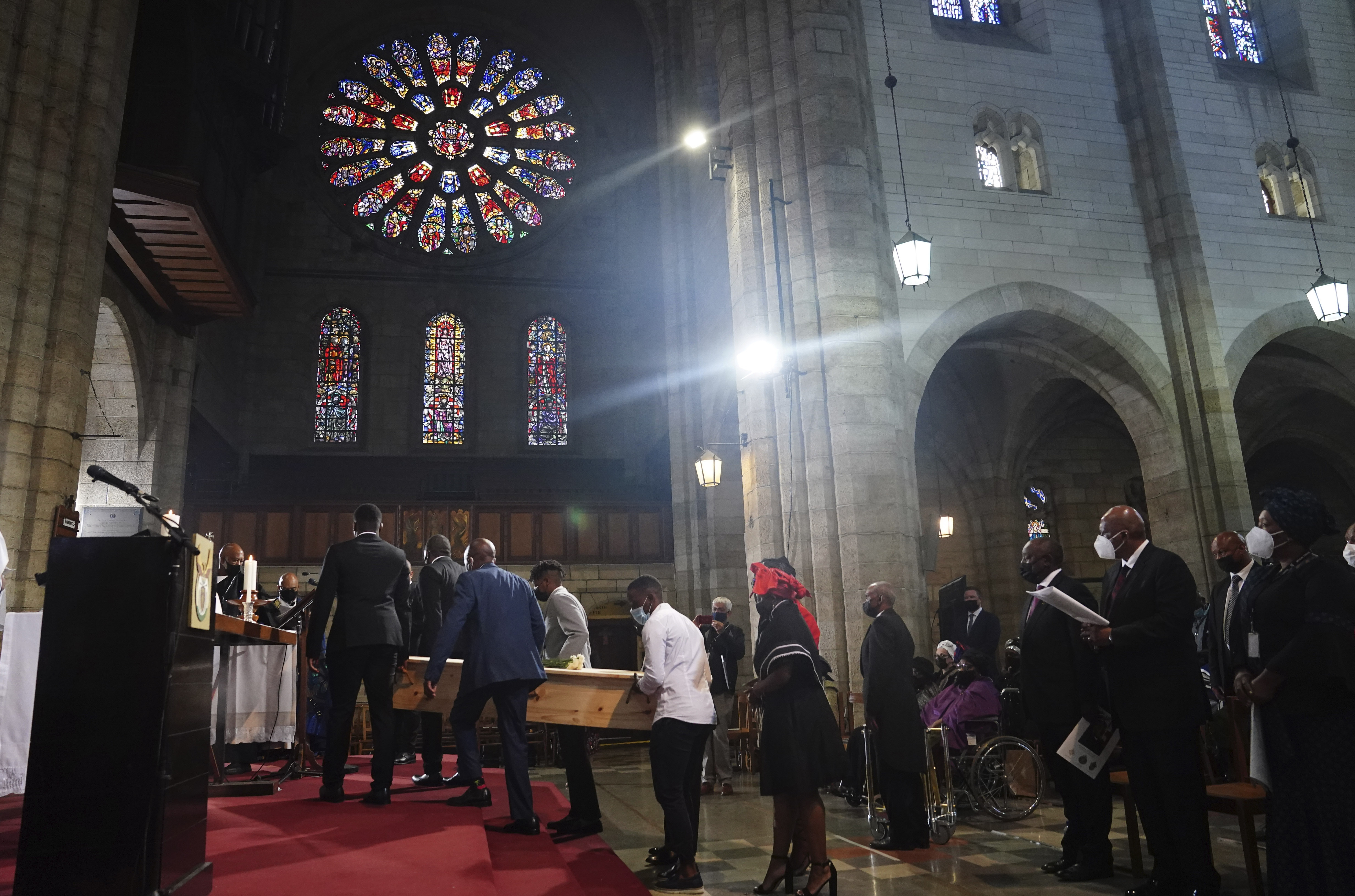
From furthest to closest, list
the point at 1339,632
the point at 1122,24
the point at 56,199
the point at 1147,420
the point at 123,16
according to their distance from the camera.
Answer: the point at 1122,24, the point at 1147,420, the point at 123,16, the point at 56,199, the point at 1339,632

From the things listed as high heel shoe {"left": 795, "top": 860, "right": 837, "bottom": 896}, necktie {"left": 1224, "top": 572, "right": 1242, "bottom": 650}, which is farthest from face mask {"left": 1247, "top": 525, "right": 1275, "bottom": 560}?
high heel shoe {"left": 795, "top": 860, "right": 837, "bottom": 896}

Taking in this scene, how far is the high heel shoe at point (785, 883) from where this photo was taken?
157 inches

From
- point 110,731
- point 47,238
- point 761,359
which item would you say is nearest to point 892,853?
point 110,731

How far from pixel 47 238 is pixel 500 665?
6.71 m

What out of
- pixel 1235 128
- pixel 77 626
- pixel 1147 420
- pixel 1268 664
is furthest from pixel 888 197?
pixel 77 626

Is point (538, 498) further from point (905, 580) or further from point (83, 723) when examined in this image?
point (83, 723)

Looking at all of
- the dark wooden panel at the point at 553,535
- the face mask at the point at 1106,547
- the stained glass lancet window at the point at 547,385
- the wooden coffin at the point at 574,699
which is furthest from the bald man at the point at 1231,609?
the stained glass lancet window at the point at 547,385

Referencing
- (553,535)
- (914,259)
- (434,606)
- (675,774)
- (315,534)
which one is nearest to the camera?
(675,774)

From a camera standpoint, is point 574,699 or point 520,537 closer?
point 574,699

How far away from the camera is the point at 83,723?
264cm

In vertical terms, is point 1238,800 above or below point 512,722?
below

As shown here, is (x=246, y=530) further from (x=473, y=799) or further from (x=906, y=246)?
(x=473, y=799)

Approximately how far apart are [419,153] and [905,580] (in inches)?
627

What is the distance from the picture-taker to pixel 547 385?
19531 mm
